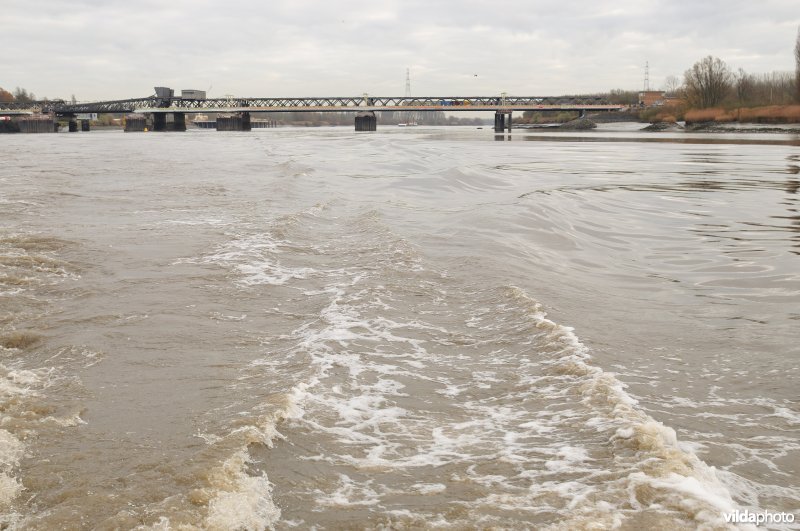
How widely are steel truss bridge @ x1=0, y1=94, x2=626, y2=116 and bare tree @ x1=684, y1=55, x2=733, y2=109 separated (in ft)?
109

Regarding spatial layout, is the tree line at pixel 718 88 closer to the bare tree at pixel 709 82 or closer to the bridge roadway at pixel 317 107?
the bare tree at pixel 709 82

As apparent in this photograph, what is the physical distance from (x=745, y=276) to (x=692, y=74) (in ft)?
369

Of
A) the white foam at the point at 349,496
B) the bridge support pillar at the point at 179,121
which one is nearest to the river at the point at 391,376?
the white foam at the point at 349,496

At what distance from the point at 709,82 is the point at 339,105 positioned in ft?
260

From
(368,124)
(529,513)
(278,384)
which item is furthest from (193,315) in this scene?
(368,124)

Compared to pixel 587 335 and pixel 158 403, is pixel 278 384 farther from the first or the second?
pixel 587 335

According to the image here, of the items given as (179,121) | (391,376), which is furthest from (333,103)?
(391,376)

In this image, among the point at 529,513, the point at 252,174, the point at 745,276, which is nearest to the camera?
the point at 529,513

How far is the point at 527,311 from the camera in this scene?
7625 mm

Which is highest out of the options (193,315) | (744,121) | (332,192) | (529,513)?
(744,121)

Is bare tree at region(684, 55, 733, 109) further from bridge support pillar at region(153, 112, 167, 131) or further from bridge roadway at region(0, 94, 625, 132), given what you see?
bridge support pillar at region(153, 112, 167, 131)

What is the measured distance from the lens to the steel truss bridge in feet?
462

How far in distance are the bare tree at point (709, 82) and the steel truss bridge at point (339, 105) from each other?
33.1 m

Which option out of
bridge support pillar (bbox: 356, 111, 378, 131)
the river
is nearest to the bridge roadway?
bridge support pillar (bbox: 356, 111, 378, 131)
